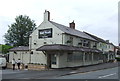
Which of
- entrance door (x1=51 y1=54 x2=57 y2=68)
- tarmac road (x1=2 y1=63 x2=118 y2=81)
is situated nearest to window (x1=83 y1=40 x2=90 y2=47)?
entrance door (x1=51 y1=54 x2=57 y2=68)

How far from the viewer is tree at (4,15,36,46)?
62.2 m

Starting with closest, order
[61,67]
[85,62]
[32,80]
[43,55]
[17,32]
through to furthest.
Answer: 1. [32,80]
2. [61,67]
3. [43,55]
4. [85,62]
5. [17,32]

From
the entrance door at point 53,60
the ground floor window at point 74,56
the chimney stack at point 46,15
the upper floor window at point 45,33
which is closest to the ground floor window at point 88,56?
the ground floor window at point 74,56

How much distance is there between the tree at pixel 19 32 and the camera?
62219mm

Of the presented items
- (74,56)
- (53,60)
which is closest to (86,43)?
(74,56)

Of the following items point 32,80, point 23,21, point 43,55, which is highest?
point 23,21

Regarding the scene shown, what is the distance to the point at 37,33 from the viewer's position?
3077 cm

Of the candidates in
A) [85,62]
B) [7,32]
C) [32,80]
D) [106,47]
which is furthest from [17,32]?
[32,80]

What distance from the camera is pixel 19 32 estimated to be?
62.6m

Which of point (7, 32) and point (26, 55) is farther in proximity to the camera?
point (7, 32)

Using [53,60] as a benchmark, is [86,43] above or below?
above

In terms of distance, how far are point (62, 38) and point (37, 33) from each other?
5.29 meters

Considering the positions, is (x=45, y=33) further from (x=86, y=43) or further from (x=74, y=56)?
(x=86, y=43)

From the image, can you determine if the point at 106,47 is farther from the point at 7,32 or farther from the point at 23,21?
the point at 7,32
